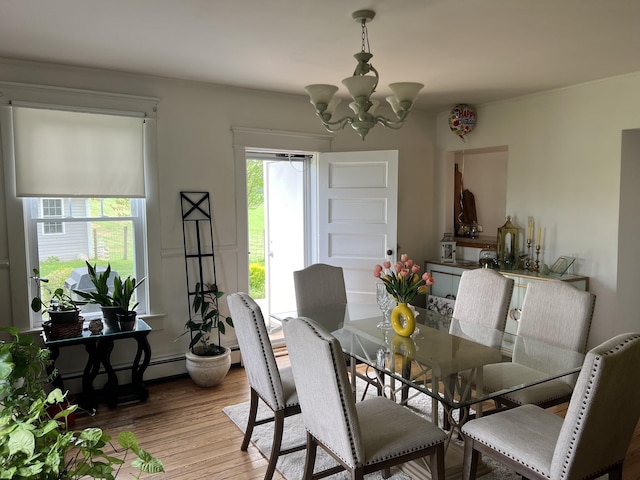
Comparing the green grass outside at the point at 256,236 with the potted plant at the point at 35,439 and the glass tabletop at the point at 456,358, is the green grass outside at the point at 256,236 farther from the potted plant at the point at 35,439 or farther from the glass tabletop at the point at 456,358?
the potted plant at the point at 35,439

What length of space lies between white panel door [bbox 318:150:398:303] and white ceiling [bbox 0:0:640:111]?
95cm

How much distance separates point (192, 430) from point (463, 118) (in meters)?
3.73

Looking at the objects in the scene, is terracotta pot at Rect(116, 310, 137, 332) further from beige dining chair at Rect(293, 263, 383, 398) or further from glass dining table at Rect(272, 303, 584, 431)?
glass dining table at Rect(272, 303, 584, 431)

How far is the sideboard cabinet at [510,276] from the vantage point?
4008 millimetres

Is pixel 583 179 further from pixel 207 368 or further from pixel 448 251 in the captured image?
pixel 207 368

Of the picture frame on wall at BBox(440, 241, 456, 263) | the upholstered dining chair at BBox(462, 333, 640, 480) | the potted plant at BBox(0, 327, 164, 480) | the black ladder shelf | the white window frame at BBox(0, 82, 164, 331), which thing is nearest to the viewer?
the potted plant at BBox(0, 327, 164, 480)

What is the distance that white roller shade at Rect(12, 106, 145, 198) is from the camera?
133 inches

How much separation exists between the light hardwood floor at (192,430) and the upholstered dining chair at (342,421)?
0.73m

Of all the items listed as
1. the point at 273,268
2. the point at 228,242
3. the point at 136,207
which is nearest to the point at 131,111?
the point at 136,207

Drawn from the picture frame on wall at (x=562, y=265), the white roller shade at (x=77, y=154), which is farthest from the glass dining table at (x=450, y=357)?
the white roller shade at (x=77, y=154)

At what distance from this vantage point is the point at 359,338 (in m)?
2.74

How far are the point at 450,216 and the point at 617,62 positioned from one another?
7.42ft

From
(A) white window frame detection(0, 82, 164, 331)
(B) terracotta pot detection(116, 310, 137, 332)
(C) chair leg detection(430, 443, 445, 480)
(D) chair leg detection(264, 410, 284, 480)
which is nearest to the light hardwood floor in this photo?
(D) chair leg detection(264, 410, 284, 480)

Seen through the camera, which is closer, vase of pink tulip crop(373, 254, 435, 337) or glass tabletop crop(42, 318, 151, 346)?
vase of pink tulip crop(373, 254, 435, 337)
